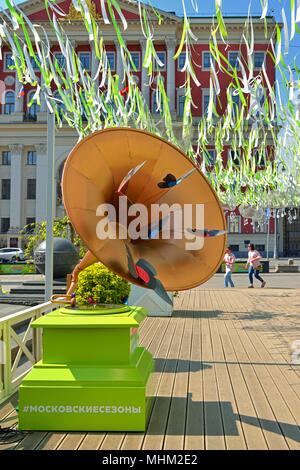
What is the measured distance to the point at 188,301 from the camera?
11.6 m

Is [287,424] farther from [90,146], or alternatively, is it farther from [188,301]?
[188,301]

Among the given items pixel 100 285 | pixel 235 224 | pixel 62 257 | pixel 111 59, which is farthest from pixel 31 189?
pixel 100 285

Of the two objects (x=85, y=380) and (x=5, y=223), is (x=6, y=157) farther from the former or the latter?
(x=85, y=380)

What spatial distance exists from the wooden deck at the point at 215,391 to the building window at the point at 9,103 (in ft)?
133

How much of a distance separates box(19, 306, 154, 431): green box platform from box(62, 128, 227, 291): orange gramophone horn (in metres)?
0.57

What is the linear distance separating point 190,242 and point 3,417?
222 cm

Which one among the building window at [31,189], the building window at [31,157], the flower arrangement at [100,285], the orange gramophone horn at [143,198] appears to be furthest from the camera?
the building window at [31,189]

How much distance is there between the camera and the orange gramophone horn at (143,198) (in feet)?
10.1

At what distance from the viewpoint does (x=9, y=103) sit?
144 feet

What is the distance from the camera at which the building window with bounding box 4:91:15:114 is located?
4345cm

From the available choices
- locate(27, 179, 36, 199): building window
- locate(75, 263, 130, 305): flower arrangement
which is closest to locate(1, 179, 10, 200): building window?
locate(27, 179, 36, 199): building window

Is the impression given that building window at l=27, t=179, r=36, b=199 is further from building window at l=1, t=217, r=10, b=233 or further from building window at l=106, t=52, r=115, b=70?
building window at l=106, t=52, r=115, b=70

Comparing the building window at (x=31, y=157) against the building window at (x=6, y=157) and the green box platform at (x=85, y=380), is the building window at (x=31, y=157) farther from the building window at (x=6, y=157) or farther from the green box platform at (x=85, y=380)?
the green box platform at (x=85, y=380)

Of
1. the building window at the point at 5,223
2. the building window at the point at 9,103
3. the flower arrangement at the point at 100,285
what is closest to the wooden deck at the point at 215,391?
the flower arrangement at the point at 100,285
